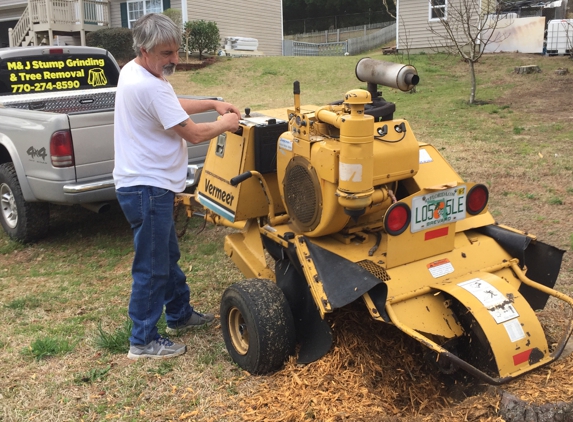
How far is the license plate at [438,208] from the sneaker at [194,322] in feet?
5.49

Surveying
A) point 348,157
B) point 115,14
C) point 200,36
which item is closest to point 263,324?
point 348,157

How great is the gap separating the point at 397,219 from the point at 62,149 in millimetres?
3514

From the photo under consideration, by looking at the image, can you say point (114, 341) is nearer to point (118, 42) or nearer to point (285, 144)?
point (285, 144)

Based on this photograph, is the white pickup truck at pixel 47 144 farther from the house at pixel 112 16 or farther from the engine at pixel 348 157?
the house at pixel 112 16

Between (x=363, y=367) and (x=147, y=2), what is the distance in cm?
2380

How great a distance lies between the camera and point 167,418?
3123mm

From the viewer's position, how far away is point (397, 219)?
10.3ft

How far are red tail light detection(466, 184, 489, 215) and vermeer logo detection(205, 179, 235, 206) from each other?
148 cm

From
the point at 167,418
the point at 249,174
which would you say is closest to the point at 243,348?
the point at 167,418

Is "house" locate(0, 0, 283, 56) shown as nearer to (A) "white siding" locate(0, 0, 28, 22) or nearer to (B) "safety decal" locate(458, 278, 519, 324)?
(A) "white siding" locate(0, 0, 28, 22)

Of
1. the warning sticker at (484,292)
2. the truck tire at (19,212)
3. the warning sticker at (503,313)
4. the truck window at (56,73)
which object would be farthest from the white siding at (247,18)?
the warning sticker at (503,313)

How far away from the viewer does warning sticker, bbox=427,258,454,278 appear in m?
3.31

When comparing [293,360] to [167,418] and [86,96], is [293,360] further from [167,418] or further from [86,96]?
[86,96]

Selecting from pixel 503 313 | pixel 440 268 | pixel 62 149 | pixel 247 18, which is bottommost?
pixel 503 313
